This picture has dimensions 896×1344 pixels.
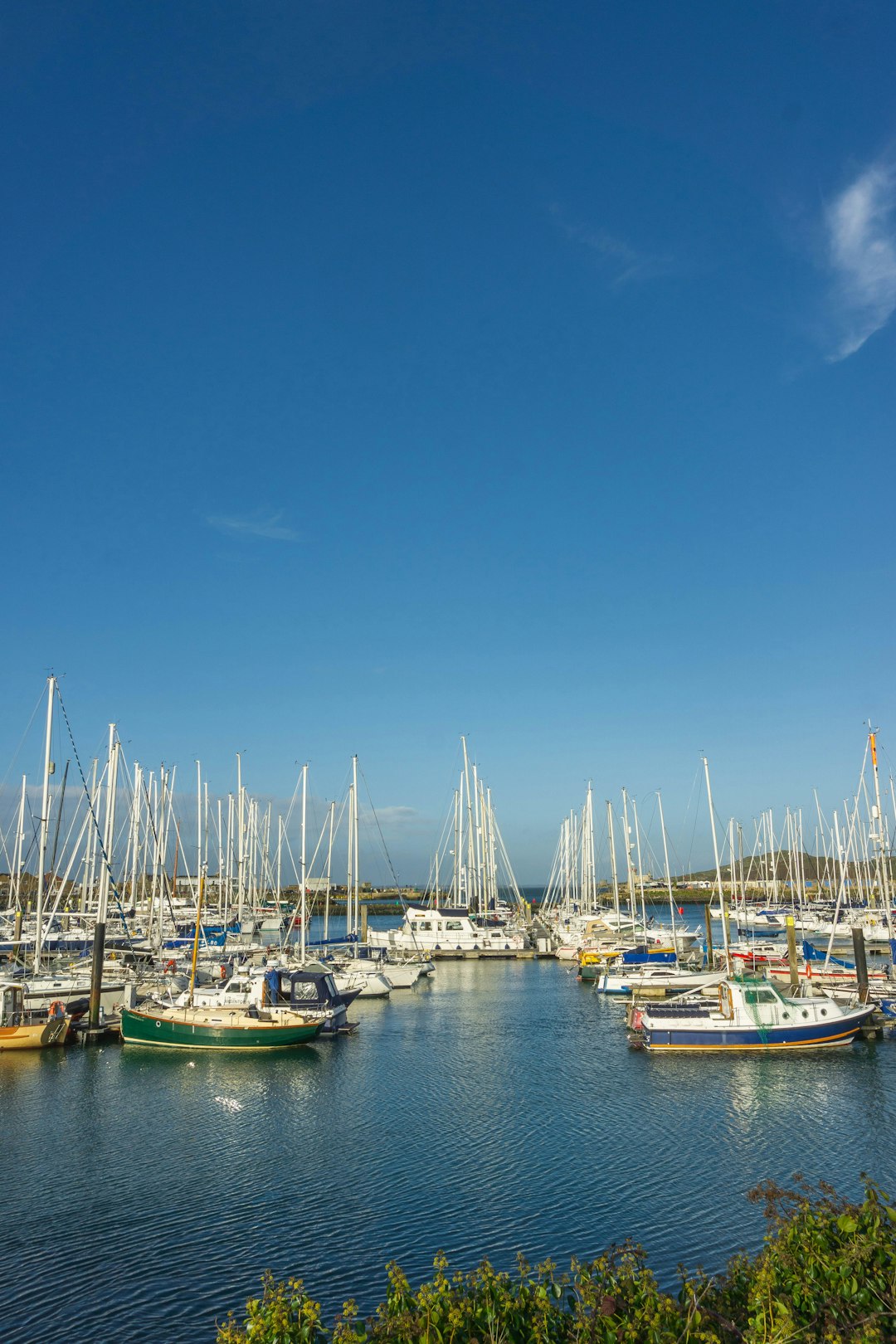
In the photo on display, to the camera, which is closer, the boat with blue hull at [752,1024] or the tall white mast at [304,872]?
the boat with blue hull at [752,1024]

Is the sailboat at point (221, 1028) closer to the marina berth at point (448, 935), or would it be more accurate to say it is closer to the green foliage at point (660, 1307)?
the green foliage at point (660, 1307)

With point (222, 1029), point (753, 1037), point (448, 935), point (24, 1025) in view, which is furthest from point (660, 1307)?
point (448, 935)

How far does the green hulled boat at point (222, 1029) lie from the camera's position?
140 feet

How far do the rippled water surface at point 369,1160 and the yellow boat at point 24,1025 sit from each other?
81 centimetres

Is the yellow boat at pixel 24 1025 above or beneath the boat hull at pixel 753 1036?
above

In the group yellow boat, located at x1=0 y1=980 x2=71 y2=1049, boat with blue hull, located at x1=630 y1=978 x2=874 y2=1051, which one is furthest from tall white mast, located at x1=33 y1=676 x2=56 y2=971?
boat with blue hull, located at x1=630 y1=978 x2=874 y2=1051

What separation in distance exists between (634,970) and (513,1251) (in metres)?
44.0

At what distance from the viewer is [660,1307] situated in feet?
33.3

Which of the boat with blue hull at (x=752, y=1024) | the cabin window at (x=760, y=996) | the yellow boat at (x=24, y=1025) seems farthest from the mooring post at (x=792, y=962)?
the yellow boat at (x=24, y=1025)

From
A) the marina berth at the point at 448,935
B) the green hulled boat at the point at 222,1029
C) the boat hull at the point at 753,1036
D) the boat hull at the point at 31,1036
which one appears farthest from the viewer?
the marina berth at the point at 448,935

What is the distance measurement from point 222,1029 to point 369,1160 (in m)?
17.8

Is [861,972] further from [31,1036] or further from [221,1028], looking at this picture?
[31,1036]

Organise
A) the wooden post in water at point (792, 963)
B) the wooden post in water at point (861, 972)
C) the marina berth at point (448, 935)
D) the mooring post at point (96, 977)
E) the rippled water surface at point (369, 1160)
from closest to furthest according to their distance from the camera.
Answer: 1. the rippled water surface at point (369, 1160)
2. the mooring post at point (96, 977)
3. the wooden post in water at point (861, 972)
4. the wooden post in water at point (792, 963)
5. the marina berth at point (448, 935)

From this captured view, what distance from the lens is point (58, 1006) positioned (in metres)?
45.7
